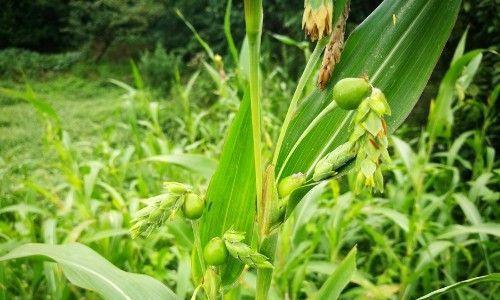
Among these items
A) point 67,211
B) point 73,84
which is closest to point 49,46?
point 73,84

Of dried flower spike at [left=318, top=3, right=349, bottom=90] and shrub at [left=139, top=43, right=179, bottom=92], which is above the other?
dried flower spike at [left=318, top=3, right=349, bottom=90]

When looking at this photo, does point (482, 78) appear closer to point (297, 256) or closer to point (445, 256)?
point (445, 256)

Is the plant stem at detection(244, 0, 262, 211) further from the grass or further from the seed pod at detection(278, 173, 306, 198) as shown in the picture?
the grass

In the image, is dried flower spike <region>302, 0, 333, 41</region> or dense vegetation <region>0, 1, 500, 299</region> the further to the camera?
dense vegetation <region>0, 1, 500, 299</region>

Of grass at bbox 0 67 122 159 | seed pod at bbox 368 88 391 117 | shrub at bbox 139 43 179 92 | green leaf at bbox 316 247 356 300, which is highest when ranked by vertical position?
seed pod at bbox 368 88 391 117

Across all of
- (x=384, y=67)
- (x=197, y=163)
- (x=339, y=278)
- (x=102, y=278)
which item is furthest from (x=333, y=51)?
(x=197, y=163)

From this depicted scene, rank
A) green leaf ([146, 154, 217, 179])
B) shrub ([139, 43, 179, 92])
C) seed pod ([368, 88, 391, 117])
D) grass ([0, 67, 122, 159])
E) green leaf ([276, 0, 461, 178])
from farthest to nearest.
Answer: shrub ([139, 43, 179, 92])
grass ([0, 67, 122, 159])
green leaf ([146, 154, 217, 179])
green leaf ([276, 0, 461, 178])
seed pod ([368, 88, 391, 117])

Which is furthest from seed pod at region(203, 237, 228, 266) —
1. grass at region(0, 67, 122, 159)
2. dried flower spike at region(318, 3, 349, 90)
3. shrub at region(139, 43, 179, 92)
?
shrub at region(139, 43, 179, 92)
